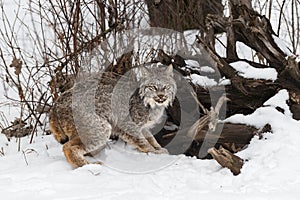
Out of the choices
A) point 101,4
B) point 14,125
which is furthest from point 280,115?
point 14,125

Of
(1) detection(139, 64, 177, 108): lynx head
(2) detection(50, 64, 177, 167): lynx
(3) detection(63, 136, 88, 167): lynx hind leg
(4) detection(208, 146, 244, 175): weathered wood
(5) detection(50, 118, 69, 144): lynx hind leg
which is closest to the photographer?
(4) detection(208, 146, 244, 175): weathered wood

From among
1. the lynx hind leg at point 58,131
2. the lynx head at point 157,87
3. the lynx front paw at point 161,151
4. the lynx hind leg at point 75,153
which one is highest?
the lynx head at point 157,87

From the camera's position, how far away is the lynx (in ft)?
14.7

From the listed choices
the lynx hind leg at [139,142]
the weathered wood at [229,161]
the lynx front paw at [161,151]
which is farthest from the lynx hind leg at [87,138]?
the weathered wood at [229,161]

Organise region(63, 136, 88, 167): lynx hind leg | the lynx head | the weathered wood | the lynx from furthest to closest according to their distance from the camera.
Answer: the lynx head < the lynx < region(63, 136, 88, 167): lynx hind leg < the weathered wood

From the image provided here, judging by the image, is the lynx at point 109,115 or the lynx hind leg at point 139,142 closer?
the lynx at point 109,115

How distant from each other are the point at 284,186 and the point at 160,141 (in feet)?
5.78

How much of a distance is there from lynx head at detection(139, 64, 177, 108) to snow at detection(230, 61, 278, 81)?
0.75 m

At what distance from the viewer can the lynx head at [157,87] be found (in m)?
4.82

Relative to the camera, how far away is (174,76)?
527 cm

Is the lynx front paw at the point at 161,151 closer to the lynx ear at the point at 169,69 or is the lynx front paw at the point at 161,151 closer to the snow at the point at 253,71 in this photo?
the lynx ear at the point at 169,69

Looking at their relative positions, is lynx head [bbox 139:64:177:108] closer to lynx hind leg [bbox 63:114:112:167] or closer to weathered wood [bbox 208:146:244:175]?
lynx hind leg [bbox 63:114:112:167]

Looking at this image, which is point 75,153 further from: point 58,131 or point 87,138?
point 58,131

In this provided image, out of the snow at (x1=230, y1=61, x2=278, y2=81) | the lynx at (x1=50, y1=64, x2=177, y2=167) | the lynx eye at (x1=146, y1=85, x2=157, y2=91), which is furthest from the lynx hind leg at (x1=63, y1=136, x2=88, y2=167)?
the snow at (x1=230, y1=61, x2=278, y2=81)
